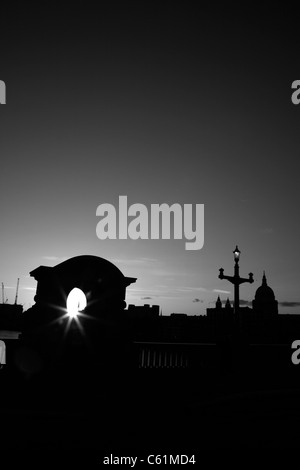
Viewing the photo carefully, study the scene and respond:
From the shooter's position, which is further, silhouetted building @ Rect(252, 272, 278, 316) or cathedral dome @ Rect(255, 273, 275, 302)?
cathedral dome @ Rect(255, 273, 275, 302)

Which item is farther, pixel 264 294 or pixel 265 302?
pixel 264 294

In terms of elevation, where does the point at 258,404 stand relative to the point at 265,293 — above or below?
below

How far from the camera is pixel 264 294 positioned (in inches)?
5856

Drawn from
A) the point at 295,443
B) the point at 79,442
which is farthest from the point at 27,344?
the point at 295,443

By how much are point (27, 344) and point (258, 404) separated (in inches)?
328

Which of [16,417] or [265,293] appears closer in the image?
[16,417]

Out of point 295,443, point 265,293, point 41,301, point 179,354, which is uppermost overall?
point 265,293

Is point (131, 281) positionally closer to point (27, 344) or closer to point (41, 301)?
point (41, 301)

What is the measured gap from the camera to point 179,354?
15203 mm

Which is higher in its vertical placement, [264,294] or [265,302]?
[264,294]

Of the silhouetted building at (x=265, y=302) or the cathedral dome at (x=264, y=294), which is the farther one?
the cathedral dome at (x=264, y=294)

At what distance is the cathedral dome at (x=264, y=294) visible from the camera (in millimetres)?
147625

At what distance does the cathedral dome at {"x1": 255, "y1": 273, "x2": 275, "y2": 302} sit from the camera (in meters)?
148
